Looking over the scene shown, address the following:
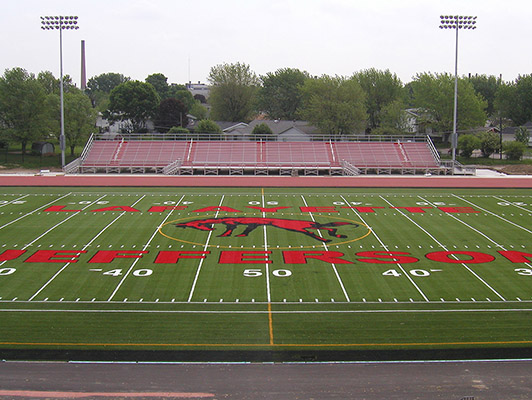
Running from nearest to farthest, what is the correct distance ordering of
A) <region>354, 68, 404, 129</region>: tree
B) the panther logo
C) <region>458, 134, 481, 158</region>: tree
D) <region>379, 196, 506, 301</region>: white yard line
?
<region>379, 196, 506, 301</region>: white yard line < the panther logo < <region>458, 134, 481, 158</region>: tree < <region>354, 68, 404, 129</region>: tree

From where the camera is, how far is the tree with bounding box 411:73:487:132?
73188 millimetres

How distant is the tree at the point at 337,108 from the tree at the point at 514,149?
694 inches

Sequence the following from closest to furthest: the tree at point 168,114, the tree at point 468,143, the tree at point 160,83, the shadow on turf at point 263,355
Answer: the shadow on turf at point 263,355 < the tree at point 468,143 < the tree at point 168,114 < the tree at point 160,83

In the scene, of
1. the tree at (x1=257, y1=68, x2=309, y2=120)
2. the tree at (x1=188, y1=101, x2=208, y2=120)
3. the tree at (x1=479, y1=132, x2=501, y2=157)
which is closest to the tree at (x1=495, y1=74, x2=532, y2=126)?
the tree at (x1=257, y1=68, x2=309, y2=120)

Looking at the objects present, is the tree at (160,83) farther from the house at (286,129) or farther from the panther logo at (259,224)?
the panther logo at (259,224)

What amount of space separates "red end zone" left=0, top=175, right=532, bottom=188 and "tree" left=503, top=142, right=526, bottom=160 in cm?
1236

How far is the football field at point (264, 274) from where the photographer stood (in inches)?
643

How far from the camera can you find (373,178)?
47969mm

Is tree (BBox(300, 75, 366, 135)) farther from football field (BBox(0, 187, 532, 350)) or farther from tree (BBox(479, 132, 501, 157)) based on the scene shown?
football field (BBox(0, 187, 532, 350))

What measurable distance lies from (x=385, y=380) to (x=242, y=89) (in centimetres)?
8486

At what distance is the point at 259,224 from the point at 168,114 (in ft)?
224

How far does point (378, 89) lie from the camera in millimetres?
85875

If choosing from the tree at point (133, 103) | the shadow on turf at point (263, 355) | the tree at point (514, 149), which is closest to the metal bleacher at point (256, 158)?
the tree at point (514, 149)

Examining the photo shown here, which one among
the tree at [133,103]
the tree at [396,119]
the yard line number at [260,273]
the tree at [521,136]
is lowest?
the yard line number at [260,273]
